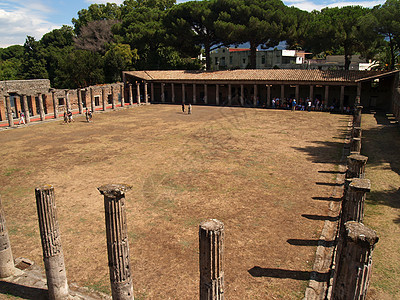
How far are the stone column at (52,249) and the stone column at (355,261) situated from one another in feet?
17.8

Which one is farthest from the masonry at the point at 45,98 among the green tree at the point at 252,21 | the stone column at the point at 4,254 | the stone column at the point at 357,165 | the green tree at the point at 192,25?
→ the stone column at the point at 357,165

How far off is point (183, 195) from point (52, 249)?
599cm

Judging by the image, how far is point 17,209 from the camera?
11656 millimetres

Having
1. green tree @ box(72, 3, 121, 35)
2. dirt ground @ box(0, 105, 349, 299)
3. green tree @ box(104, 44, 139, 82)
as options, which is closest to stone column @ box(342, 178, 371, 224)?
dirt ground @ box(0, 105, 349, 299)

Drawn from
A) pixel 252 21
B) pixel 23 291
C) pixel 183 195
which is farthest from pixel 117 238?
pixel 252 21

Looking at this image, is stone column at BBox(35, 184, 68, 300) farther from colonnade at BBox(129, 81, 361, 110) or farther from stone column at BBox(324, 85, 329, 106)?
stone column at BBox(324, 85, 329, 106)

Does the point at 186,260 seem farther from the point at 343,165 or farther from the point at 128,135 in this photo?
the point at 128,135

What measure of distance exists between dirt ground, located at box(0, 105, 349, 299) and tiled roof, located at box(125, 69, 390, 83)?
9.22 metres

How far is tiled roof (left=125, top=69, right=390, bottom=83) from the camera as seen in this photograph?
106 ft

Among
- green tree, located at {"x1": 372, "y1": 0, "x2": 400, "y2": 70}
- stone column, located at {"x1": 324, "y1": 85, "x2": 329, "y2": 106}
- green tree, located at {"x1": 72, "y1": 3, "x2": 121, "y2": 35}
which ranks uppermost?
green tree, located at {"x1": 72, "y1": 3, "x2": 121, "y2": 35}

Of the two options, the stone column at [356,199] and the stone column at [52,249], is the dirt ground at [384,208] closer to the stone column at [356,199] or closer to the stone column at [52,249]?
the stone column at [356,199]

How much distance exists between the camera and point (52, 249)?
279 inches

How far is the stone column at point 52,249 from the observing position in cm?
684

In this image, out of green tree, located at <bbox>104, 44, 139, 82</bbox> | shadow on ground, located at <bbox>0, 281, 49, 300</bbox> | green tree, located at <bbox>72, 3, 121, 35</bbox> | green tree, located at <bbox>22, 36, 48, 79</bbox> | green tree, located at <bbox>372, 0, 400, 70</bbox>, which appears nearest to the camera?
shadow on ground, located at <bbox>0, 281, 49, 300</bbox>
